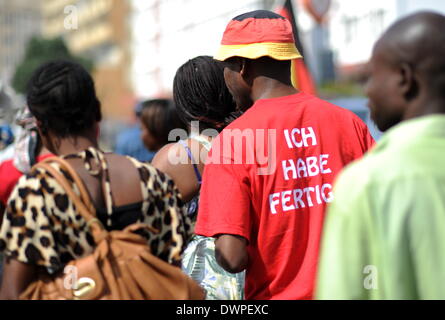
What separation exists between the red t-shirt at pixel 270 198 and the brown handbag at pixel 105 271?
1.05ft

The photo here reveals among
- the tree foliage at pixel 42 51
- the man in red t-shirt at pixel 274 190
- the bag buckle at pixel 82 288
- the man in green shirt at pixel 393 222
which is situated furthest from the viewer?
the tree foliage at pixel 42 51

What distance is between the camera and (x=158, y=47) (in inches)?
2370

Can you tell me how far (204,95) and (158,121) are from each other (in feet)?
9.85

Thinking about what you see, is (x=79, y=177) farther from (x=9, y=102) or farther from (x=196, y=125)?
(x=9, y=102)

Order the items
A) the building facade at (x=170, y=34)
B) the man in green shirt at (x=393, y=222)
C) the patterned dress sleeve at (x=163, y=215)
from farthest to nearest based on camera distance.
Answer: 1. the building facade at (x=170, y=34)
2. the patterned dress sleeve at (x=163, y=215)
3. the man in green shirt at (x=393, y=222)

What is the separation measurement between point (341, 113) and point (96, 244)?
44.2 inches

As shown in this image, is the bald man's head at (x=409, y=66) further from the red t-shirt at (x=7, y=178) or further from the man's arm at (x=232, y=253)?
the red t-shirt at (x=7, y=178)

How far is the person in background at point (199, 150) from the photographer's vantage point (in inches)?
133

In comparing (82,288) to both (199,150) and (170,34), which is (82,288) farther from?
(170,34)

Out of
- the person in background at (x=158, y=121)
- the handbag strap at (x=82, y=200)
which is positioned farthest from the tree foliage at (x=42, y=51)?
the handbag strap at (x=82, y=200)

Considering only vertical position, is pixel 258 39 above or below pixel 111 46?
below

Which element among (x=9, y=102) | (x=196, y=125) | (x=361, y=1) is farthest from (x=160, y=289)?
(x=361, y=1)

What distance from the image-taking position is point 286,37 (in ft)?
10.6

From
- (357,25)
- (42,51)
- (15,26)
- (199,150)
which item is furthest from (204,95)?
(15,26)
